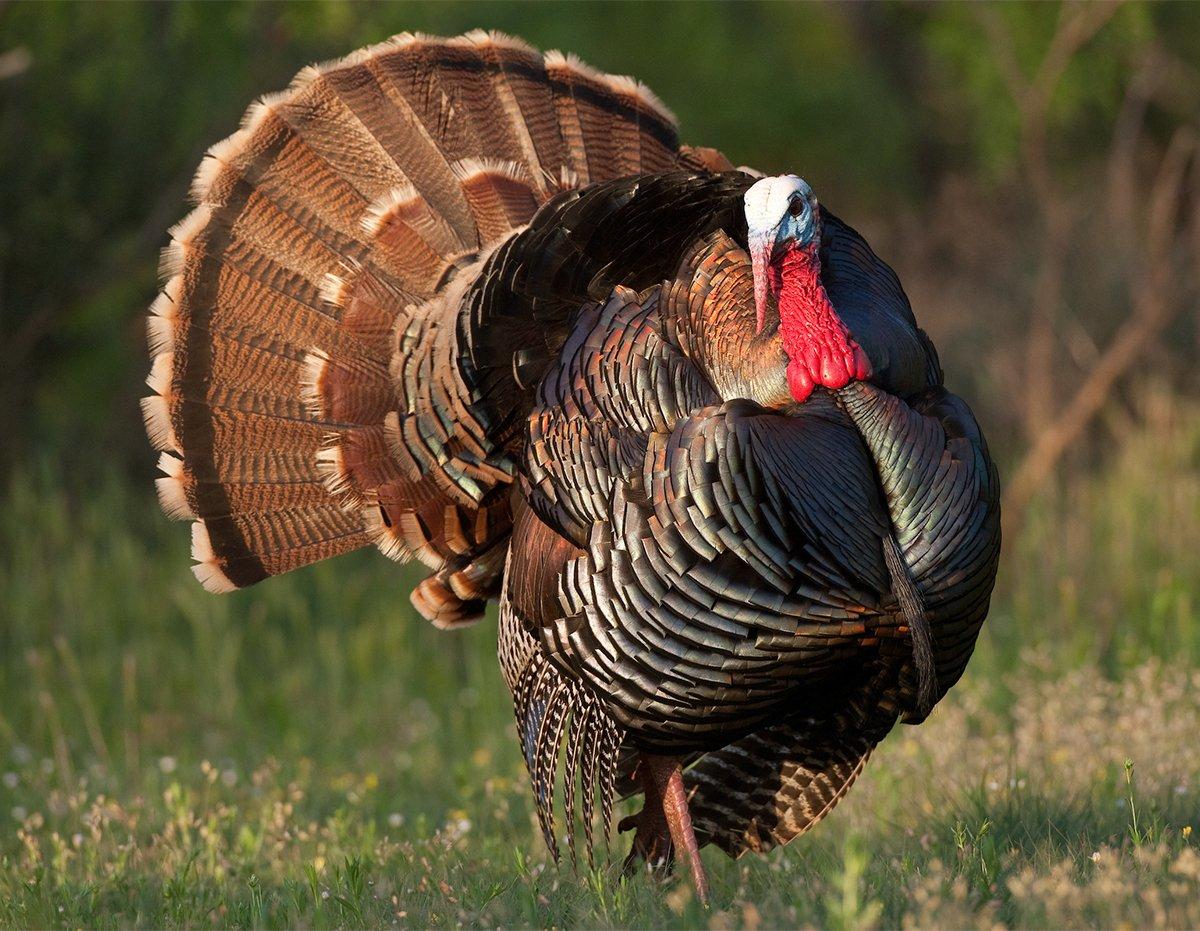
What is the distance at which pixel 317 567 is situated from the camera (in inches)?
309

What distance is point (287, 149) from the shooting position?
15.3ft

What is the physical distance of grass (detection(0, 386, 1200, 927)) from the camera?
11.6ft

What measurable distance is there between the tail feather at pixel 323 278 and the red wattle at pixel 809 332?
1.09 meters

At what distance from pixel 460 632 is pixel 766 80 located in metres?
8.30

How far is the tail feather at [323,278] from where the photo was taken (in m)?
4.57

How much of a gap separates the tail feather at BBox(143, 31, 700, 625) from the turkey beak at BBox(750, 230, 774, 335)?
1.04 meters

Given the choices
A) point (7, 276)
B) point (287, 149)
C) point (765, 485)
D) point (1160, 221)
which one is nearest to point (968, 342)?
point (1160, 221)

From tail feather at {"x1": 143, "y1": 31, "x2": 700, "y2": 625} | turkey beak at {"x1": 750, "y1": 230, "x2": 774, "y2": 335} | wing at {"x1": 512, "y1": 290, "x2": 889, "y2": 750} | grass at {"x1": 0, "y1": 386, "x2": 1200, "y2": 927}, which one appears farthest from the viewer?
tail feather at {"x1": 143, "y1": 31, "x2": 700, "y2": 625}

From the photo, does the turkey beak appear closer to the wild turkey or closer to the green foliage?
the wild turkey

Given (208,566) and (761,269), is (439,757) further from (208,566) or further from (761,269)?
(761,269)

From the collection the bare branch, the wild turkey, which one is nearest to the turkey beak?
the wild turkey

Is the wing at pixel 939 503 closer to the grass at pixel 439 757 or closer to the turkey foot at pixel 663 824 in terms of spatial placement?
the grass at pixel 439 757

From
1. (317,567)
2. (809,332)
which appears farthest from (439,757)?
(809,332)

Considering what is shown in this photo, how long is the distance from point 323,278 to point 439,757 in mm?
2126
